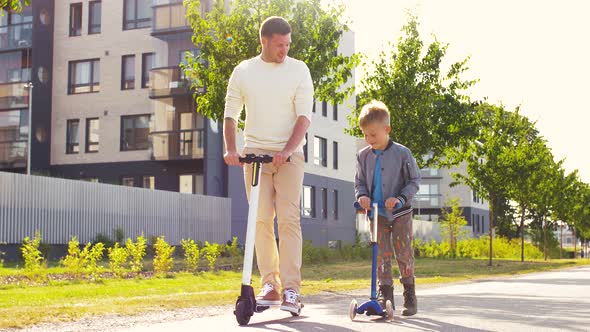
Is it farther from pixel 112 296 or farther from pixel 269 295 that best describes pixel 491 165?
pixel 269 295

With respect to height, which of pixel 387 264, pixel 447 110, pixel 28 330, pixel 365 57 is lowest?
pixel 28 330

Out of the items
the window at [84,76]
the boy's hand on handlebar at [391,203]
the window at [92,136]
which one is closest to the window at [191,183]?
→ the window at [92,136]

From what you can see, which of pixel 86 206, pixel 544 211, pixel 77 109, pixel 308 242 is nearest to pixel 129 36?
pixel 77 109

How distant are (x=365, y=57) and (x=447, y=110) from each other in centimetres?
309

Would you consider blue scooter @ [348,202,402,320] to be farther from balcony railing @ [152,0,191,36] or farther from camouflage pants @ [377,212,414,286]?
balcony railing @ [152,0,191,36]

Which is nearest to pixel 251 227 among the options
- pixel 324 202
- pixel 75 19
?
pixel 75 19

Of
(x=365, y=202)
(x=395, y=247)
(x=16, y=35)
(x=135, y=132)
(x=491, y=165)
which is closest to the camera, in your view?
(x=365, y=202)

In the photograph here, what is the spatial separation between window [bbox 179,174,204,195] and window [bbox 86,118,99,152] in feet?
15.0

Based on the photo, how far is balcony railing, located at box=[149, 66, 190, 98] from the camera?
35.3 metres

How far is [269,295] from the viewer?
678cm

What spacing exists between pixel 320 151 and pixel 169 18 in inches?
467

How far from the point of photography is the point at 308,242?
26.5 meters

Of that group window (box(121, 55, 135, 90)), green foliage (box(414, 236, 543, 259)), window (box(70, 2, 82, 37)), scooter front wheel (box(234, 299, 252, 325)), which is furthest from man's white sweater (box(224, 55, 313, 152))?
window (box(70, 2, 82, 37))

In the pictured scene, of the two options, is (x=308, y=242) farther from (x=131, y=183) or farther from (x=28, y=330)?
(x=28, y=330)
